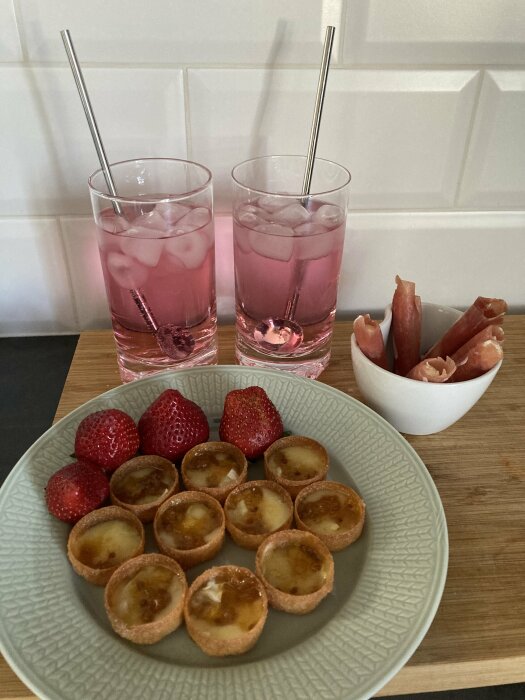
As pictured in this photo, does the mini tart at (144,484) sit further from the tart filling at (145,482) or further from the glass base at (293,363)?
the glass base at (293,363)

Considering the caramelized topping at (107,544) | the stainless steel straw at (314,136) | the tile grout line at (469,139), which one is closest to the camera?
the caramelized topping at (107,544)

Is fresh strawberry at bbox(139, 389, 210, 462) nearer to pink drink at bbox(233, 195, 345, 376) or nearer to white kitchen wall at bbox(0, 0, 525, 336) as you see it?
pink drink at bbox(233, 195, 345, 376)

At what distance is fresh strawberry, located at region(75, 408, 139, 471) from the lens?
0.63 metres

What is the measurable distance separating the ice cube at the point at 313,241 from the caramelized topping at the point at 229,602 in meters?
0.38

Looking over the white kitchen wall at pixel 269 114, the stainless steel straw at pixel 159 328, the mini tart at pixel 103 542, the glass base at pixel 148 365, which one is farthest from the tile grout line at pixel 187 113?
the mini tart at pixel 103 542

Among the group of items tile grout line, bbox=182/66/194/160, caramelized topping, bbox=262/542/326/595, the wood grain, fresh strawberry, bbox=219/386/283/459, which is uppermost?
tile grout line, bbox=182/66/194/160

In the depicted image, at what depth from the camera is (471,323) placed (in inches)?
28.5

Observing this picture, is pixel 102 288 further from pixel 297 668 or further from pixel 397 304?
pixel 297 668

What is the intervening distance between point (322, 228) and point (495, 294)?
0.40 meters

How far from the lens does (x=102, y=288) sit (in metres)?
0.91

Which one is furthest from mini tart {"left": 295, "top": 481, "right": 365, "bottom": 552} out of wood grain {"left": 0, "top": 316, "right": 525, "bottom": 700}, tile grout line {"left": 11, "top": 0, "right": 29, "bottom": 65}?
tile grout line {"left": 11, "top": 0, "right": 29, "bottom": 65}

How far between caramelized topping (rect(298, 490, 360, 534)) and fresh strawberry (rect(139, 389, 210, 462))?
15 centimetres

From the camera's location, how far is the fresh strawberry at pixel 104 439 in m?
0.63

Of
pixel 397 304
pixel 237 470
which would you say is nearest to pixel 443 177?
pixel 397 304
